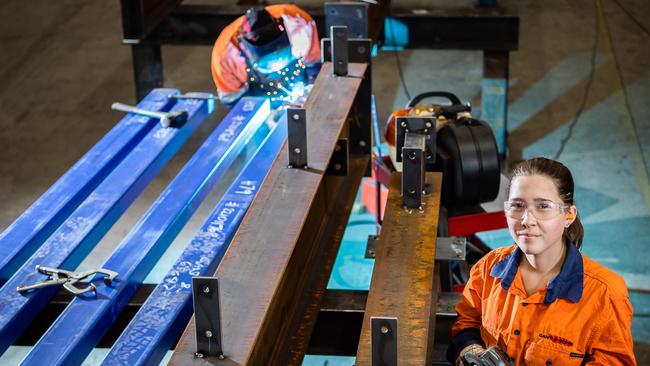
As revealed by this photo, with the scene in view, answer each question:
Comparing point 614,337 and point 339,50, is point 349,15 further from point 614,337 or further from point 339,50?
point 614,337

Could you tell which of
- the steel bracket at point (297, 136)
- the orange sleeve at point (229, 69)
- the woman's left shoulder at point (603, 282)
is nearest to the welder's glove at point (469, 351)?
the woman's left shoulder at point (603, 282)

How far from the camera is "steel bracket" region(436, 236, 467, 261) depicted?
3830mm

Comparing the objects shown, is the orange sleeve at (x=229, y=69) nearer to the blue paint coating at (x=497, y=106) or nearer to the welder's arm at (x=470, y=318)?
the blue paint coating at (x=497, y=106)

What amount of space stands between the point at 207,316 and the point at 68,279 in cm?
115

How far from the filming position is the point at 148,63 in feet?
23.5

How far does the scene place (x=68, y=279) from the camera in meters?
3.51

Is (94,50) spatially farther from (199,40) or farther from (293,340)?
(293,340)

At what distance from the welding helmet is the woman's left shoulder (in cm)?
260

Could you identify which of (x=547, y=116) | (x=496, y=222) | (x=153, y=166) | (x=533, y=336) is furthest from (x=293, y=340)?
(x=547, y=116)

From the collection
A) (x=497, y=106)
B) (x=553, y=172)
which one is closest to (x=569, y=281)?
(x=553, y=172)

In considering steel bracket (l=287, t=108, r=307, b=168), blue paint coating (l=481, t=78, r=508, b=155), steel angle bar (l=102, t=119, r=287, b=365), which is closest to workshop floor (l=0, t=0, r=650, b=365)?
blue paint coating (l=481, t=78, r=508, b=155)

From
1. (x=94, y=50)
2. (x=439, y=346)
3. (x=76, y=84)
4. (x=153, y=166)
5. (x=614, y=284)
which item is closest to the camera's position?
(x=614, y=284)

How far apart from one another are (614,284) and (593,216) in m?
3.42

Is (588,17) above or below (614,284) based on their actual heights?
below
